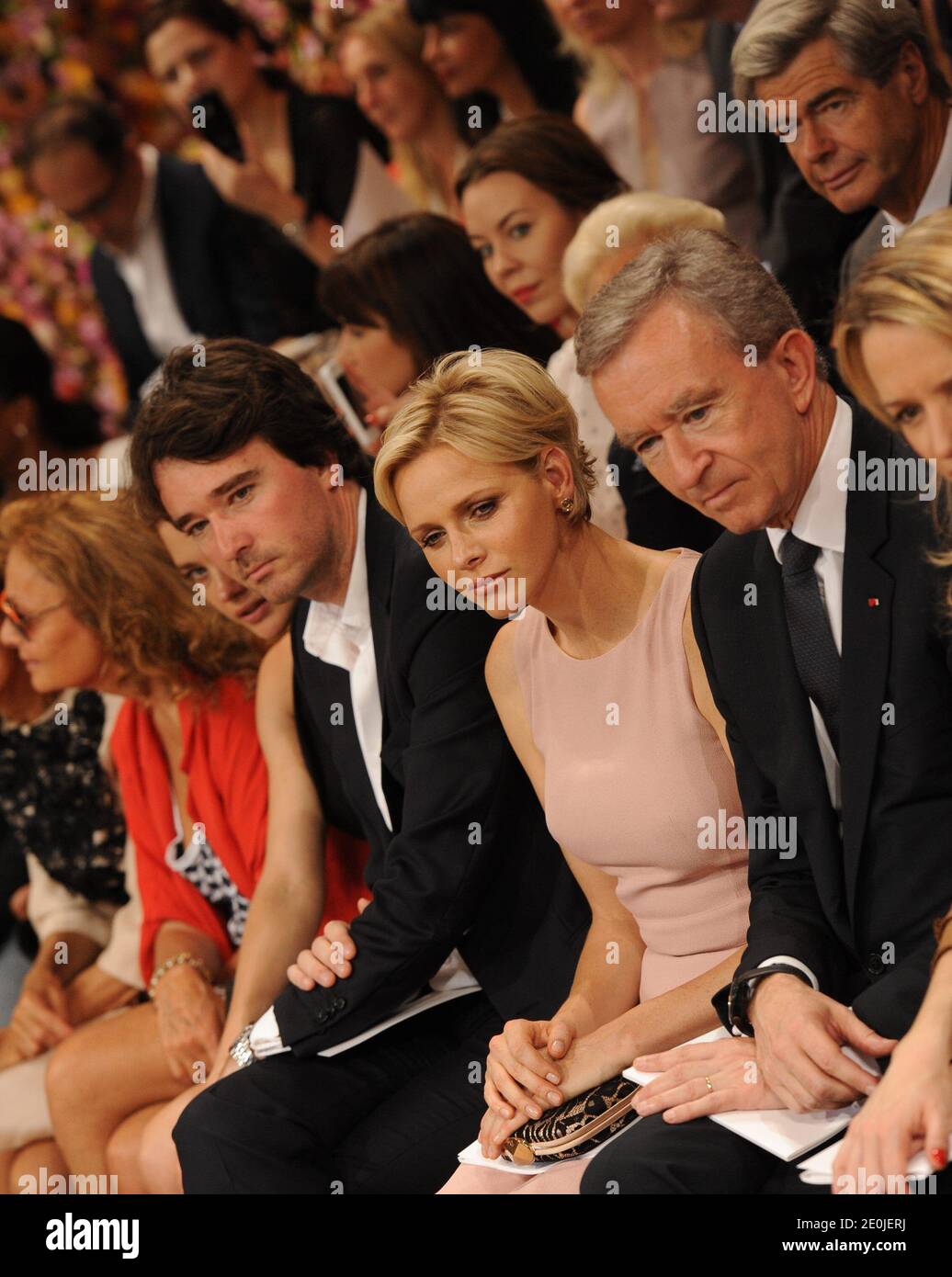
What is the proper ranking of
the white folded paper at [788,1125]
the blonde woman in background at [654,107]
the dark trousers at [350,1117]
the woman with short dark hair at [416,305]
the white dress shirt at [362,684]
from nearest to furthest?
the white folded paper at [788,1125] → the dark trousers at [350,1117] → the white dress shirt at [362,684] → the woman with short dark hair at [416,305] → the blonde woman in background at [654,107]

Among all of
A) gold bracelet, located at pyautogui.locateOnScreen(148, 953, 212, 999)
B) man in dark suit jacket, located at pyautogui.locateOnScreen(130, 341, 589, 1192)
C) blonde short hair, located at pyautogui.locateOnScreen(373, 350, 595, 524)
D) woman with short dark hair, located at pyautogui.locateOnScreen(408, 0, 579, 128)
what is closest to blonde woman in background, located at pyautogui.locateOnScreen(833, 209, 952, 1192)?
blonde short hair, located at pyautogui.locateOnScreen(373, 350, 595, 524)

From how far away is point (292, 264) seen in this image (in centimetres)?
407

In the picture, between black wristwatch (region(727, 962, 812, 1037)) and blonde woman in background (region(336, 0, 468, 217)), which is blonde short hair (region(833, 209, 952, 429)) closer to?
black wristwatch (region(727, 962, 812, 1037))

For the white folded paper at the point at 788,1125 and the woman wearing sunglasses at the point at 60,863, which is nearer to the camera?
the white folded paper at the point at 788,1125

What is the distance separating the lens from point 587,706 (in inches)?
86.2

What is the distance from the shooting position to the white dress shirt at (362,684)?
100 inches

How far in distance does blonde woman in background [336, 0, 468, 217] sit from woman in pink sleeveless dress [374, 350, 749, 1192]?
1.91 meters

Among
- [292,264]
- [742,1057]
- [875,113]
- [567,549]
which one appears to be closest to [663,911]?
[742,1057]

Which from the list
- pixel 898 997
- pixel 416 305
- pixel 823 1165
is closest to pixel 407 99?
pixel 416 305

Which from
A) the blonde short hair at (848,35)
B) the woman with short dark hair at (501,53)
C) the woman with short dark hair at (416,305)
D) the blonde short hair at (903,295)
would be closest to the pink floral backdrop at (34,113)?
the woman with short dark hair at (501,53)

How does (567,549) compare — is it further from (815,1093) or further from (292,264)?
(292,264)

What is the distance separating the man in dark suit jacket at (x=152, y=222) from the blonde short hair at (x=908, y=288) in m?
2.71

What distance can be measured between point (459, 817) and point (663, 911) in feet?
1.23

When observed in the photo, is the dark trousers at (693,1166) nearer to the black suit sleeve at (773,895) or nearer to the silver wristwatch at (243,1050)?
the black suit sleeve at (773,895)
